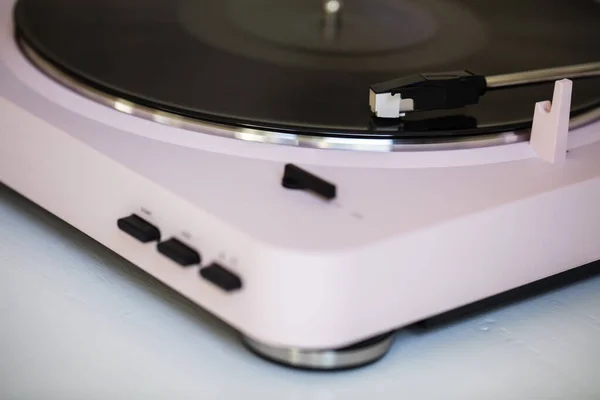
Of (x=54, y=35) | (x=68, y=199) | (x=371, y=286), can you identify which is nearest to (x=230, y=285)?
(x=371, y=286)

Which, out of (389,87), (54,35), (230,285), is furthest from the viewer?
(54,35)

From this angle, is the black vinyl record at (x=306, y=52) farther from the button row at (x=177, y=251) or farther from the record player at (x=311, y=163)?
→ the button row at (x=177, y=251)

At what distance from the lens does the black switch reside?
64 cm

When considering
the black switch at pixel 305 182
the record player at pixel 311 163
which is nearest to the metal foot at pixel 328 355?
the record player at pixel 311 163

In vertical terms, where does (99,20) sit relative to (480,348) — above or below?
above

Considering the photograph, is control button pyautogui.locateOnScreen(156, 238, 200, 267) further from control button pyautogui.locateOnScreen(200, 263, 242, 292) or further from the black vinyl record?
the black vinyl record

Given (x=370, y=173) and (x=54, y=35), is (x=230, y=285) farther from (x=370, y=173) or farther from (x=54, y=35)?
(x=54, y=35)

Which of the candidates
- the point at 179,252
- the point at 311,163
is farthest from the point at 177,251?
the point at 311,163

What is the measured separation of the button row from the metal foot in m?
0.08

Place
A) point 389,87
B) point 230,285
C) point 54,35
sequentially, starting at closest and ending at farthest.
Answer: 1. point 230,285
2. point 389,87
3. point 54,35

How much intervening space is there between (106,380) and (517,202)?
0.30 metres

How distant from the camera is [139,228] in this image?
67 cm

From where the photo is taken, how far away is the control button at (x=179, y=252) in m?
0.64

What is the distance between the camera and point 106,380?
2.15ft
